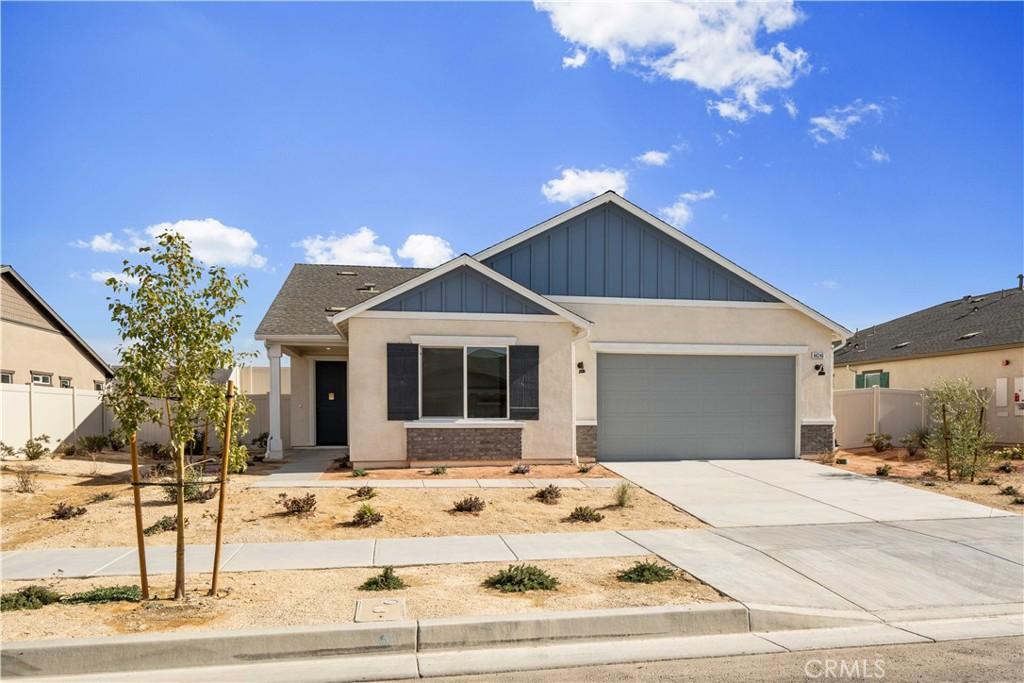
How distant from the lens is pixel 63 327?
22062 mm

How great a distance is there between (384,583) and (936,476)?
1206cm

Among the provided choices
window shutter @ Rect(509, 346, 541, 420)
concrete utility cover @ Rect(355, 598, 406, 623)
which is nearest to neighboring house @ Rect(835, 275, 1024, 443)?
window shutter @ Rect(509, 346, 541, 420)

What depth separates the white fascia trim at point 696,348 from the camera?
594 inches

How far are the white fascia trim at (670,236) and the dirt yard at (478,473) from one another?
15.8ft

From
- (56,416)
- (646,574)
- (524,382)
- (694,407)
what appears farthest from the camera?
(56,416)

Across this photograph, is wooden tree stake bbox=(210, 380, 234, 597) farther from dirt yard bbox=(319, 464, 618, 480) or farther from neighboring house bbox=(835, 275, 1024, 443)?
neighboring house bbox=(835, 275, 1024, 443)

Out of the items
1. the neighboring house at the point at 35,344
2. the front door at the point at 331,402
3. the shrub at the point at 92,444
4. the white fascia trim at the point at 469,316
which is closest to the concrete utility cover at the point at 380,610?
the white fascia trim at the point at 469,316

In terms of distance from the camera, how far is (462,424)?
13.2 m

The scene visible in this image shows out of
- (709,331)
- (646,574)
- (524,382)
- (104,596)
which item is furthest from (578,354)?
(104,596)

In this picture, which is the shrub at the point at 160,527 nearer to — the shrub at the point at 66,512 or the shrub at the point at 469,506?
the shrub at the point at 66,512

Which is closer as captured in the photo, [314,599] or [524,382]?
[314,599]

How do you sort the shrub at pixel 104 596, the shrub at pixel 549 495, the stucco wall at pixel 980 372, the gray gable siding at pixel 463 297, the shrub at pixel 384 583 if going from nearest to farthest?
1. the shrub at pixel 104 596
2. the shrub at pixel 384 583
3. the shrub at pixel 549 495
4. the gray gable siding at pixel 463 297
5. the stucco wall at pixel 980 372

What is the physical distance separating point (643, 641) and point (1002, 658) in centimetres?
271

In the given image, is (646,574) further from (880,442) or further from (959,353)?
(959,353)
